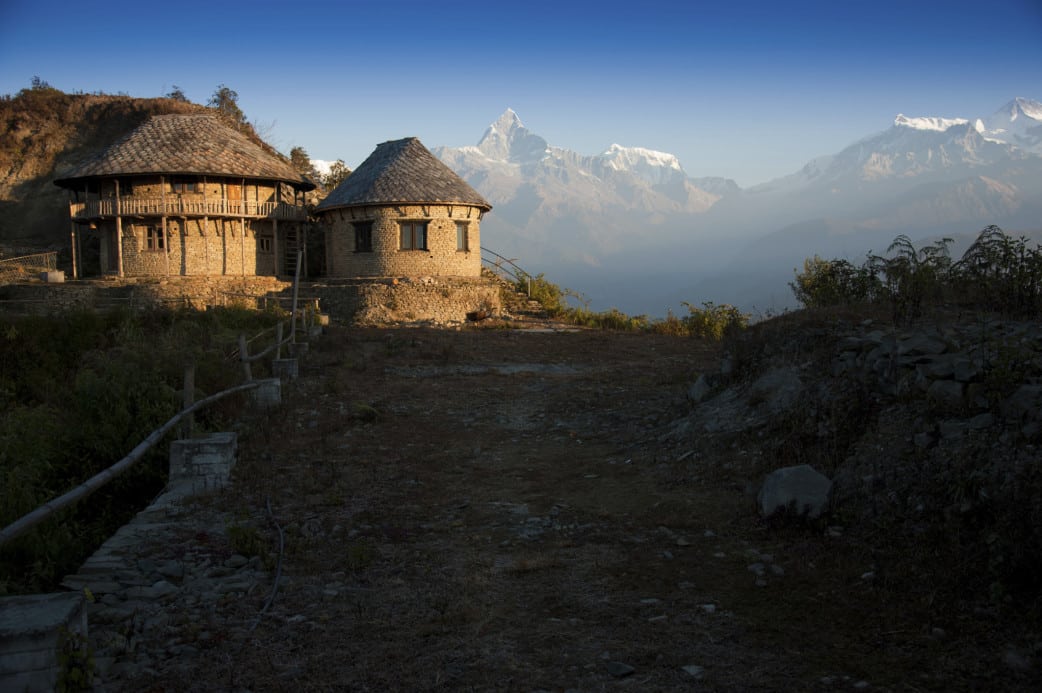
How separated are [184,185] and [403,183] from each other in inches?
378

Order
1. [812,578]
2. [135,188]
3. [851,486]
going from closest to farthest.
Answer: [812,578], [851,486], [135,188]

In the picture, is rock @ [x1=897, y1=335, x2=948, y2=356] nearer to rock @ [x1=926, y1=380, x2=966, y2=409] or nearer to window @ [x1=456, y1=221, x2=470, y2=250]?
rock @ [x1=926, y1=380, x2=966, y2=409]

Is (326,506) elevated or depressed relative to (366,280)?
depressed

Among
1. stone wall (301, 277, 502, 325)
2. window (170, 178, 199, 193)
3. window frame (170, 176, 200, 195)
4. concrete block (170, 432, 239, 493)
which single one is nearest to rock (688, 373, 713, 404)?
concrete block (170, 432, 239, 493)

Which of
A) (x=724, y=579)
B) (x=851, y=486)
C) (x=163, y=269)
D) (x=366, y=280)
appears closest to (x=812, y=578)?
(x=724, y=579)

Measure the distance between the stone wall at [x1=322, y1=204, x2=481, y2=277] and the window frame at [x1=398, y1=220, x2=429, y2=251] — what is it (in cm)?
12

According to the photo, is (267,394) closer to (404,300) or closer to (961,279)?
(961,279)

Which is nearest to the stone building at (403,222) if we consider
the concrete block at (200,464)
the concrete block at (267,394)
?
the concrete block at (267,394)

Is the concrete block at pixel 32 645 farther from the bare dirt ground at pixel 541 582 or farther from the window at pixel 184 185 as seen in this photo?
the window at pixel 184 185

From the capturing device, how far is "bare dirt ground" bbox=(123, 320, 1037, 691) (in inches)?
158

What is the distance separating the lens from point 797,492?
602cm

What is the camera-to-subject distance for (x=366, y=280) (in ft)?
92.5

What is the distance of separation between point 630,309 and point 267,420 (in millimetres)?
155205

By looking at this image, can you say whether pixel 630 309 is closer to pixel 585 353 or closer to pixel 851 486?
pixel 585 353
